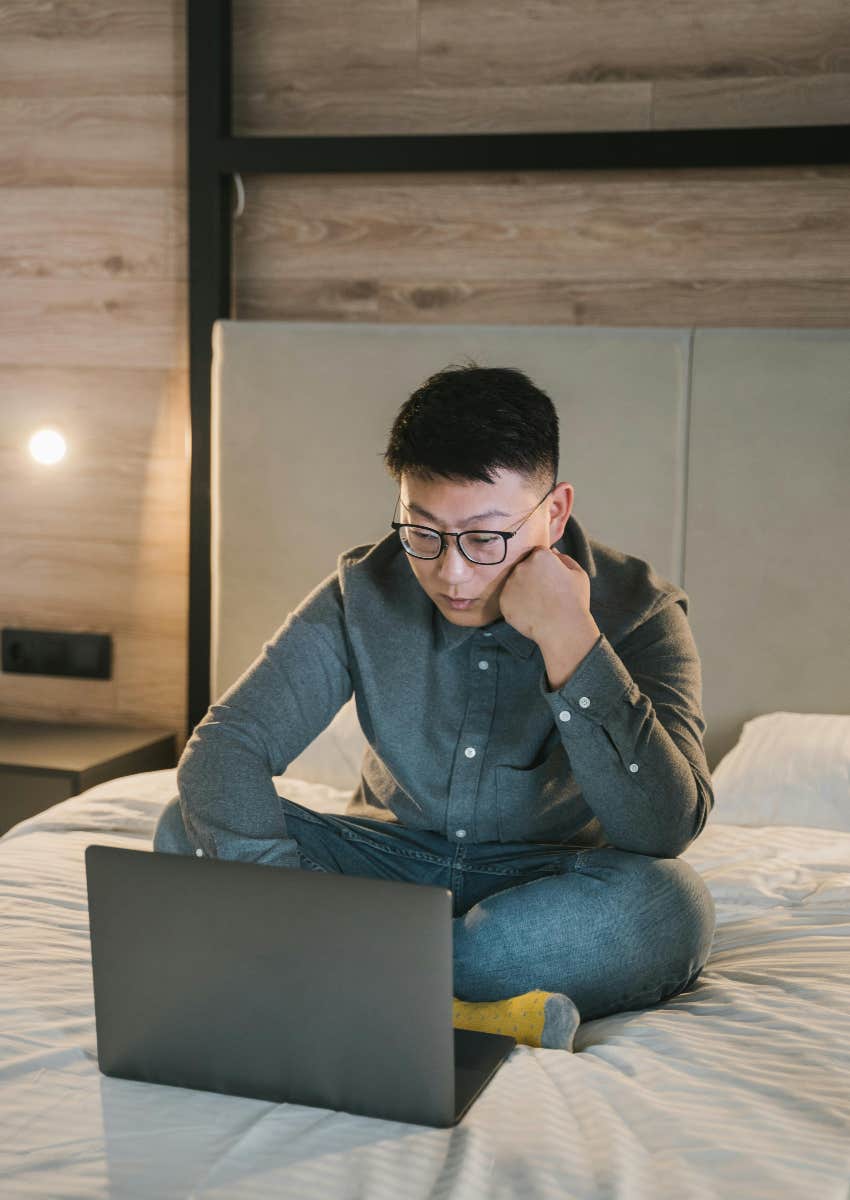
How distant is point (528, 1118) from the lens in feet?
3.43

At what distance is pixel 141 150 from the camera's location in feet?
8.98

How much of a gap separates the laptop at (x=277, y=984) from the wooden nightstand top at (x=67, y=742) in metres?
1.43

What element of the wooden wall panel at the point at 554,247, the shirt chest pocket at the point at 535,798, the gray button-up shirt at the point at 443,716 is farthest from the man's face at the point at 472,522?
the wooden wall panel at the point at 554,247

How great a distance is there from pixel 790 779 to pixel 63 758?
4.65 ft

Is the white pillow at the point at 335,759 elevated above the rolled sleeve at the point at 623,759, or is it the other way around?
the rolled sleeve at the point at 623,759

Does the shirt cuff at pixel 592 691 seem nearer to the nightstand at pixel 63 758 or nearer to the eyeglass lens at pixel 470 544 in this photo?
the eyeglass lens at pixel 470 544

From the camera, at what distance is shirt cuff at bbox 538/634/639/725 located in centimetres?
138

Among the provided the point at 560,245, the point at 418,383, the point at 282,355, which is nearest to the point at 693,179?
the point at 560,245

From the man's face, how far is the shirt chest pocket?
0.68 ft

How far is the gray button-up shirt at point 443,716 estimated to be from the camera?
4.76ft

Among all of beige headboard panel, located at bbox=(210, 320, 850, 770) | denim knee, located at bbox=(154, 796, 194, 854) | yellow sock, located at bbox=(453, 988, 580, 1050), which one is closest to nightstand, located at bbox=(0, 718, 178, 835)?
beige headboard panel, located at bbox=(210, 320, 850, 770)

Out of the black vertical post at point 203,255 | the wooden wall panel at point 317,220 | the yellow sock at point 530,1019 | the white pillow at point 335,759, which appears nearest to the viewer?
the yellow sock at point 530,1019

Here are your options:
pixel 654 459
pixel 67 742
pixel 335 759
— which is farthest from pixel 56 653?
pixel 654 459

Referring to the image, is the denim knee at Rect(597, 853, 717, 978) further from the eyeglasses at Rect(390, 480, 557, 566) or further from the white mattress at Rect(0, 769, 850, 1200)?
the eyeglasses at Rect(390, 480, 557, 566)
